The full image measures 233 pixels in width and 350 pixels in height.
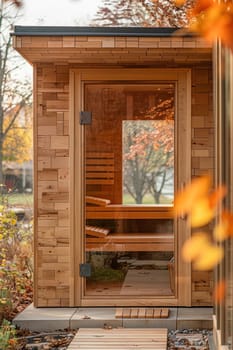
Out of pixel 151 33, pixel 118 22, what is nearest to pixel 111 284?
pixel 151 33

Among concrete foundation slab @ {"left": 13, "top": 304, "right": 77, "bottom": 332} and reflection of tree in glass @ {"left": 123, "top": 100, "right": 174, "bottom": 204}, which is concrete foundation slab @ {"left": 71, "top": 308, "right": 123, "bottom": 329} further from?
reflection of tree in glass @ {"left": 123, "top": 100, "right": 174, "bottom": 204}

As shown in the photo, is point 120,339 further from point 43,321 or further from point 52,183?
point 52,183

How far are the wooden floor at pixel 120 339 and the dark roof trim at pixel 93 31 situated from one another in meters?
2.51

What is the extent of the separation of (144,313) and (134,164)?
53.1 inches

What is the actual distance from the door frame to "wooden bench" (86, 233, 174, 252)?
103 mm

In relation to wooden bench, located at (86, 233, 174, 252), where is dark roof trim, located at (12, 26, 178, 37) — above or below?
above

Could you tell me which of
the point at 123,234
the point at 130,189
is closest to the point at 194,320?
the point at 123,234

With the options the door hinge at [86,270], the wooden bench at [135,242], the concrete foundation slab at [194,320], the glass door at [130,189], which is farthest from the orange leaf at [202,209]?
the door hinge at [86,270]

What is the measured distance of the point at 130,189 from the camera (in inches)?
246

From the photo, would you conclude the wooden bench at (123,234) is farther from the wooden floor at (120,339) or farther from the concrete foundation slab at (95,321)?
the wooden floor at (120,339)

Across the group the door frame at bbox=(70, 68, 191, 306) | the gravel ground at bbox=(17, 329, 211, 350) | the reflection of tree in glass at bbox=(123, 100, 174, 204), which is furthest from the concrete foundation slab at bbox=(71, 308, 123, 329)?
the reflection of tree in glass at bbox=(123, 100, 174, 204)

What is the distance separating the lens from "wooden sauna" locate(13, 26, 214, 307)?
6285 mm

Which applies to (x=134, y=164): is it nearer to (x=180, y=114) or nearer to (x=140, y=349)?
(x=180, y=114)

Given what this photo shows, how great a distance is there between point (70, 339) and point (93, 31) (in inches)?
102
